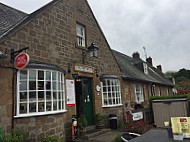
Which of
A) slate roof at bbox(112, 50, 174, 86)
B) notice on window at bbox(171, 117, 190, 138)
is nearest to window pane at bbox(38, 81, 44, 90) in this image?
notice on window at bbox(171, 117, 190, 138)

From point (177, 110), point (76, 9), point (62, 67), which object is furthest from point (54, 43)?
point (177, 110)

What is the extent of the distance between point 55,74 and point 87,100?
2.74 meters

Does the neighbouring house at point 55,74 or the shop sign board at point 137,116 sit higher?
the neighbouring house at point 55,74

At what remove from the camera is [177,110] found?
28.5ft

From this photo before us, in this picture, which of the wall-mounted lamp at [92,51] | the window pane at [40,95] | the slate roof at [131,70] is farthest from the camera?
the slate roof at [131,70]

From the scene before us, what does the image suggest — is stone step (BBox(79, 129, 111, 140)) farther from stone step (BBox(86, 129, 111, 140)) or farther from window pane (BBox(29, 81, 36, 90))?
window pane (BBox(29, 81, 36, 90))

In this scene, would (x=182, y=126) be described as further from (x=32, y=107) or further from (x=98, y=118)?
(x=98, y=118)

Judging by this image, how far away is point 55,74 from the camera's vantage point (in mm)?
7137

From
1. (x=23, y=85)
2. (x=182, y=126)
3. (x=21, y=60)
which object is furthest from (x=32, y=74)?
(x=182, y=126)

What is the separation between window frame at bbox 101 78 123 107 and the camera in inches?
405

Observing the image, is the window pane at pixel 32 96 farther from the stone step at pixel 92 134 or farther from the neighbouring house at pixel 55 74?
the stone step at pixel 92 134

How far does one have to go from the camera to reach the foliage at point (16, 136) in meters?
4.99

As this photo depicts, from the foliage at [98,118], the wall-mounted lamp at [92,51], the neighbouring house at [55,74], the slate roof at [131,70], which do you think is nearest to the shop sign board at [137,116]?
the neighbouring house at [55,74]

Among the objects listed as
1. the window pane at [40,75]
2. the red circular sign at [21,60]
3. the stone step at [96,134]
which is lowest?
the stone step at [96,134]
